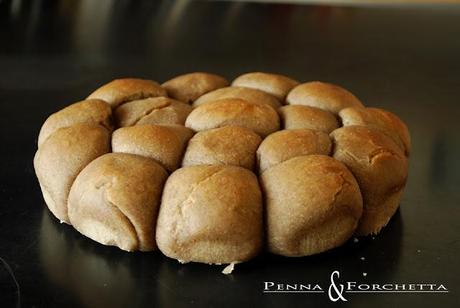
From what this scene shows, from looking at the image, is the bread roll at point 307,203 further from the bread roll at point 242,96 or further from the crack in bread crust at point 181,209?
the bread roll at point 242,96

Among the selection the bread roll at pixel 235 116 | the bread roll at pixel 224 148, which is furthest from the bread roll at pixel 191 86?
the bread roll at pixel 224 148

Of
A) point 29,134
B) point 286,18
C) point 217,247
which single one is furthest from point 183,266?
point 286,18

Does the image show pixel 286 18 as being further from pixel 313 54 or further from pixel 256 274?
pixel 256 274

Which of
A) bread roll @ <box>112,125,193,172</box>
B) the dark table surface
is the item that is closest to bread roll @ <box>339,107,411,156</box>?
the dark table surface

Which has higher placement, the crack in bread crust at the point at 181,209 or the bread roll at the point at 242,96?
Result: the bread roll at the point at 242,96

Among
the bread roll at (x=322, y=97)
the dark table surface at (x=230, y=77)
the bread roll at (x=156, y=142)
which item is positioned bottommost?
the dark table surface at (x=230, y=77)
